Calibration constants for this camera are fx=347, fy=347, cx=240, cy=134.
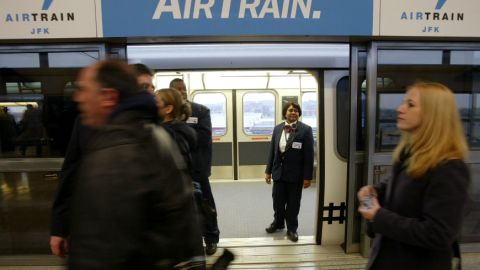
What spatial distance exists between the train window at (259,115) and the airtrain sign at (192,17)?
4.97m

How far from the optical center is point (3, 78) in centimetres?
337

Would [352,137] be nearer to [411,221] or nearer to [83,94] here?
[411,221]

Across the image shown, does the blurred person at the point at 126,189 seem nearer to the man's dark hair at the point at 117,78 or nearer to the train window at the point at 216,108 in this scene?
the man's dark hair at the point at 117,78

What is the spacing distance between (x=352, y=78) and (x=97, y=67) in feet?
9.04

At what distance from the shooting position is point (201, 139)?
346cm

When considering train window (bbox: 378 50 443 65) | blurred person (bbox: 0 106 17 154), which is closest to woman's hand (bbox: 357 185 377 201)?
train window (bbox: 378 50 443 65)

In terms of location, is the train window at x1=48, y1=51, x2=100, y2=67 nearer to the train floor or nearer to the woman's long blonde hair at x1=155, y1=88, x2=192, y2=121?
the woman's long blonde hair at x1=155, y1=88, x2=192, y2=121

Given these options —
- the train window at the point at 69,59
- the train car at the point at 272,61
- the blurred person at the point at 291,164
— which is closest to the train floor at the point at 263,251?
the train car at the point at 272,61

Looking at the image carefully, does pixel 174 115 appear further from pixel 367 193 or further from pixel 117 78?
pixel 367 193

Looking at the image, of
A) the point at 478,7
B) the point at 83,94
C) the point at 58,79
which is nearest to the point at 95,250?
the point at 83,94

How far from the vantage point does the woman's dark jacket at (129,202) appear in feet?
3.34

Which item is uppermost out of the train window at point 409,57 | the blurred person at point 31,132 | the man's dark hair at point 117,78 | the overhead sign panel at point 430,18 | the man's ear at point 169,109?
the overhead sign panel at point 430,18

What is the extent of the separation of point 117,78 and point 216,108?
6.76 metres

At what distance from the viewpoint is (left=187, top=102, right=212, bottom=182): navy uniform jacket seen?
134 inches
